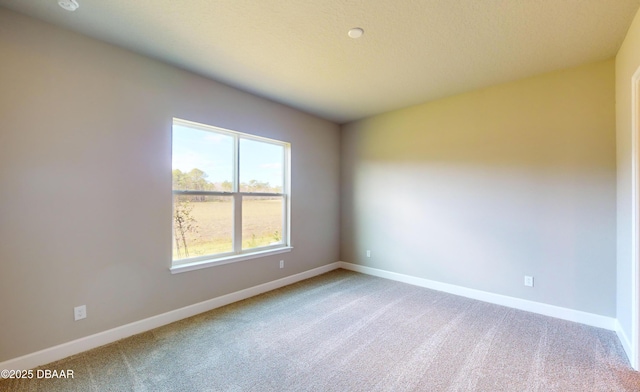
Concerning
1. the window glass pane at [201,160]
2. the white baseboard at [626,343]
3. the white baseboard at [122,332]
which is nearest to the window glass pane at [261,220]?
the window glass pane at [201,160]

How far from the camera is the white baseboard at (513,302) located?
9.29 ft

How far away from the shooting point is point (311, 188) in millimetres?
4633

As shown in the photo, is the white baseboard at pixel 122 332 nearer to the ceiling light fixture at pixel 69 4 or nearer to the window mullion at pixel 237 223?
the window mullion at pixel 237 223

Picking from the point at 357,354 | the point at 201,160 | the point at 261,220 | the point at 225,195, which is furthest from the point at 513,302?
the point at 201,160

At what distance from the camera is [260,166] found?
396cm

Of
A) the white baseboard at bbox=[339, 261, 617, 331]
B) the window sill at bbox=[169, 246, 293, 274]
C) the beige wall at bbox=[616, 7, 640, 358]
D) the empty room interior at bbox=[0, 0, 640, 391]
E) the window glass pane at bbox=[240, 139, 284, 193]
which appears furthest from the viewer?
the window glass pane at bbox=[240, 139, 284, 193]

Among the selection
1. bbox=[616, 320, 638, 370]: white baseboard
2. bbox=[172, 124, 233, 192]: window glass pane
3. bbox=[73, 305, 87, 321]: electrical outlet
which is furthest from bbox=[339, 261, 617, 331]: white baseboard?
bbox=[73, 305, 87, 321]: electrical outlet

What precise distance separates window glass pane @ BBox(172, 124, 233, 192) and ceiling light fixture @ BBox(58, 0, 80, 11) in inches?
47.7

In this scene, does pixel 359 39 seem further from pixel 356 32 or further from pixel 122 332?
pixel 122 332

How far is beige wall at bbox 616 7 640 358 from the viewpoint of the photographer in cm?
227

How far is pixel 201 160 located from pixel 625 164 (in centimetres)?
426

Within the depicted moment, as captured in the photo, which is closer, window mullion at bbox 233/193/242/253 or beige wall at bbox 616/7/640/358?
beige wall at bbox 616/7/640/358

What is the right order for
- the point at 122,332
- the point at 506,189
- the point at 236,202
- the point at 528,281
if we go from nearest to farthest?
the point at 122,332
the point at 528,281
the point at 506,189
the point at 236,202

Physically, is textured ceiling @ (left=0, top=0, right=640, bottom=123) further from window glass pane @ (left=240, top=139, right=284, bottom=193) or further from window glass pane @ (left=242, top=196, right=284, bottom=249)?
window glass pane @ (left=242, top=196, right=284, bottom=249)
